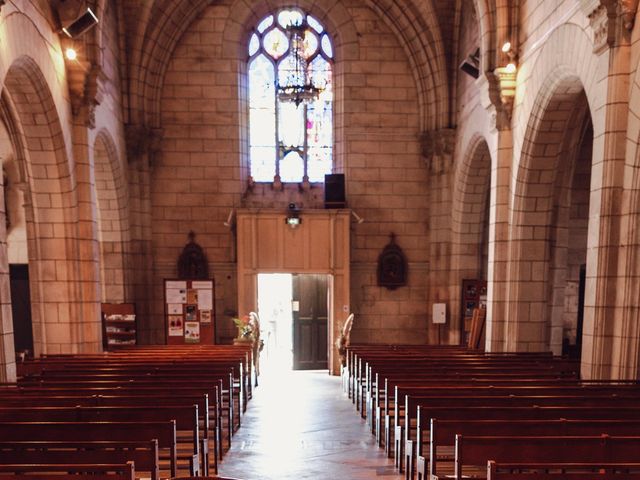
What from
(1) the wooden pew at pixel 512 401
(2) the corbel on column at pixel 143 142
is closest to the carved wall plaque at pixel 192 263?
(2) the corbel on column at pixel 143 142

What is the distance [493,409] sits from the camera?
4.29 m

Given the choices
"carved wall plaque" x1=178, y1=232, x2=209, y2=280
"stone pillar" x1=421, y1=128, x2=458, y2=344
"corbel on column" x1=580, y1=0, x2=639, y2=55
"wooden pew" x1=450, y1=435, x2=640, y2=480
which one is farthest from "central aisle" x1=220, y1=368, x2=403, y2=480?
"corbel on column" x1=580, y1=0, x2=639, y2=55

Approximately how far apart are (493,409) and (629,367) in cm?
247

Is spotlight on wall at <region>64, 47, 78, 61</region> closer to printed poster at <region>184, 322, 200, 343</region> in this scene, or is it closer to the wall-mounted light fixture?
the wall-mounted light fixture

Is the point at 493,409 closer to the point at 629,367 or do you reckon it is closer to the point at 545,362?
the point at 629,367

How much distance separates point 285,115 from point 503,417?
10.6 meters

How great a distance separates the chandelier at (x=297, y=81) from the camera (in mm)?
10406

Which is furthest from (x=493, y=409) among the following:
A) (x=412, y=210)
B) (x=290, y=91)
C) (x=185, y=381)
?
(x=412, y=210)

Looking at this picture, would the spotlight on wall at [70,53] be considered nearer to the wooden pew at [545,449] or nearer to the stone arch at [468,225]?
the stone arch at [468,225]

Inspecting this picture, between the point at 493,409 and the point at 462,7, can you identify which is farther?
the point at 462,7

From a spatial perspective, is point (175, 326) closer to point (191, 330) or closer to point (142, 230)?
point (191, 330)

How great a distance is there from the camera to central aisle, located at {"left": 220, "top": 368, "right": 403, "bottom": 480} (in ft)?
17.7

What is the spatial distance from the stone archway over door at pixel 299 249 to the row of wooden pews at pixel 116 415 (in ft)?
13.4

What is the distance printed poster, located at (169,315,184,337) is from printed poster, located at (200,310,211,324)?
46 centimetres
